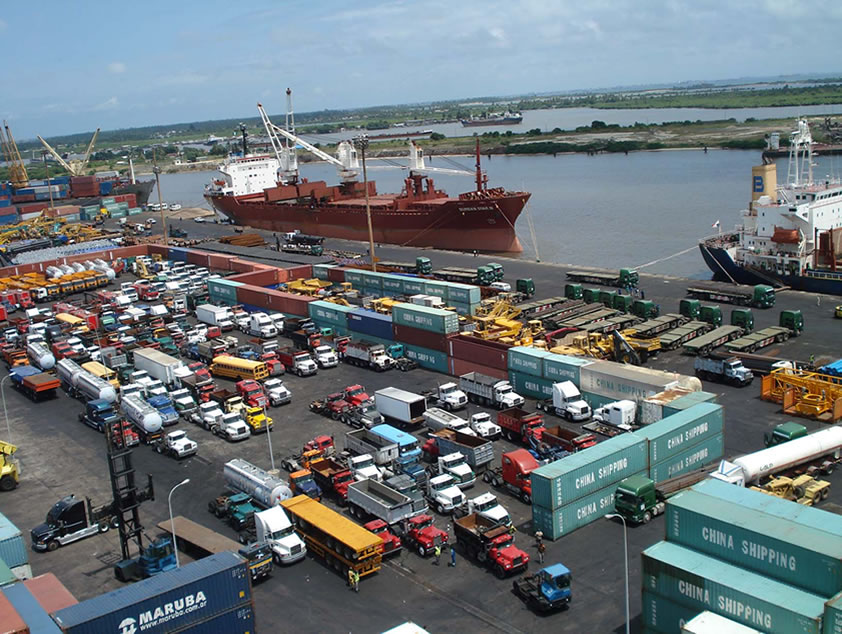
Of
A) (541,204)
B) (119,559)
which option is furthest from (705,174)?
(119,559)

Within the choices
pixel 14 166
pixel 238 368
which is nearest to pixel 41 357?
pixel 238 368

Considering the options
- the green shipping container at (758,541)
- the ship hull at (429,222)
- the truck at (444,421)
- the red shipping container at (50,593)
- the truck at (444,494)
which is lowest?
the truck at (444,494)

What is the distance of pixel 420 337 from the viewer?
121 ft

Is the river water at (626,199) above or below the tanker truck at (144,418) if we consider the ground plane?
above

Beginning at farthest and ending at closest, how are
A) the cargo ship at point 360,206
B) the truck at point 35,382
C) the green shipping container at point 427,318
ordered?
1. the cargo ship at point 360,206
2. the truck at point 35,382
3. the green shipping container at point 427,318

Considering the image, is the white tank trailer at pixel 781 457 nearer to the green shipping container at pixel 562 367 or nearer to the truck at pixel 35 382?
the green shipping container at pixel 562 367

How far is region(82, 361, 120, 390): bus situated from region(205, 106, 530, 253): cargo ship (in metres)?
35.5

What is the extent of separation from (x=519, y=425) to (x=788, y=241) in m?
26.9

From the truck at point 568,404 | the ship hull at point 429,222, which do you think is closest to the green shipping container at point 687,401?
the truck at point 568,404

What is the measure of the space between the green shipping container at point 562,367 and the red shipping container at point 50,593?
A: 18942mm

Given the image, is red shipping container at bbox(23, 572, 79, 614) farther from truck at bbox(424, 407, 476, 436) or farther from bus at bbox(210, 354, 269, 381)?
bus at bbox(210, 354, 269, 381)

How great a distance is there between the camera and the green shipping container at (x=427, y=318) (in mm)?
35281

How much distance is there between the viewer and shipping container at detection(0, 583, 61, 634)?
49.5 feet

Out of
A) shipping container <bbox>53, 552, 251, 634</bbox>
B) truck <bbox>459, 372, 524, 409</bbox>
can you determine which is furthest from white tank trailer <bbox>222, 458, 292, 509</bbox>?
truck <bbox>459, 372, 524, 409</bbox>
